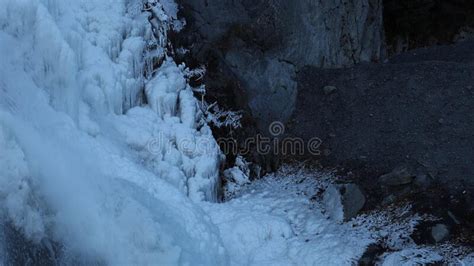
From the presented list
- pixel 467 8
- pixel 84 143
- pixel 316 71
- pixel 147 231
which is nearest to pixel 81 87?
pixel 84 143

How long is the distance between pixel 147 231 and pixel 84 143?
136cm

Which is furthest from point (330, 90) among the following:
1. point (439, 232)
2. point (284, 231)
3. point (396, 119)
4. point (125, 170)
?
point (125, 170)

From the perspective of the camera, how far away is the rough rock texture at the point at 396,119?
7.52m

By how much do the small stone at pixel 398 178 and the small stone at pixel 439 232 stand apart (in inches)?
34.2

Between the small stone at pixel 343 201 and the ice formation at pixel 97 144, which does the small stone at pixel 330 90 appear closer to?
the small stone at pixel 343 201

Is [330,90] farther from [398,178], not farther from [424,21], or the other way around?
[424,21]

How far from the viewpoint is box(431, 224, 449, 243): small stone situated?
21.3 ft

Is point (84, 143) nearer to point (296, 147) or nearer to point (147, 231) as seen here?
point (147, 231)

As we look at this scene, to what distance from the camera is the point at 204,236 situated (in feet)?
21.4

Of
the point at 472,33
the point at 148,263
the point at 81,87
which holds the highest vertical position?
the point at 472,33

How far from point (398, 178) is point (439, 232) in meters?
1.03

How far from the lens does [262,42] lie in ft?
29.9

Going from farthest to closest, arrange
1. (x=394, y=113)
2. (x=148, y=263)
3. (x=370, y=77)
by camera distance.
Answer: (x=370, y=77) → (x=394, y=113) → (x=148, y=263)

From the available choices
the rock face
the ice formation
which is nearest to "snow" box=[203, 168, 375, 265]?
the ice formation
